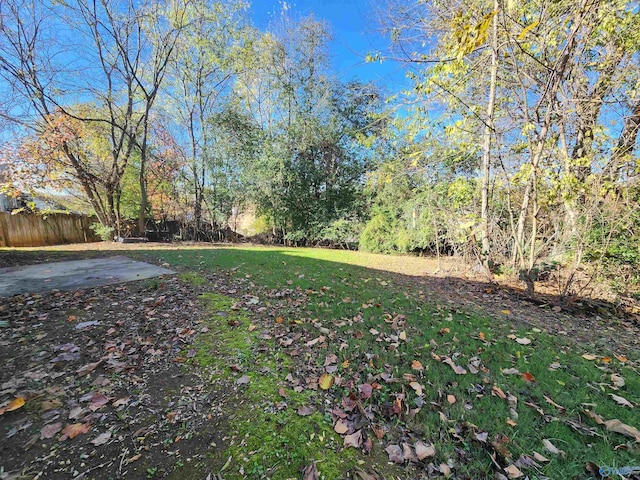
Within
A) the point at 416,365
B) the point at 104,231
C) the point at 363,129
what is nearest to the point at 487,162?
the point at 363,129

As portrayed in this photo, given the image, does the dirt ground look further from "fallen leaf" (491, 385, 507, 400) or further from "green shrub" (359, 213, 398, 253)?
"green shrub" (359, 213, 398, 253)

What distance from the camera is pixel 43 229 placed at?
9445 mm

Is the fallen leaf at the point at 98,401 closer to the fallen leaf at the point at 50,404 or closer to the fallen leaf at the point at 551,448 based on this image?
the fallen leaf at the point at 50,404

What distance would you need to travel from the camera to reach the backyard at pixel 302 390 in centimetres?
138

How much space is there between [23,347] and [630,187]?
7.81 metres

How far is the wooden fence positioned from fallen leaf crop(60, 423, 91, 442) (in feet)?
35.8

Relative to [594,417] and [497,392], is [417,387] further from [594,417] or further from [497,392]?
[594,417]

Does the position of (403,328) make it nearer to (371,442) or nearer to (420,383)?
(420,383)

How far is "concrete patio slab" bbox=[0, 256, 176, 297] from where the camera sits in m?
3.54

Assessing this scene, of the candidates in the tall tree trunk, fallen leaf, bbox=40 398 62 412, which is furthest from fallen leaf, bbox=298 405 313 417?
the tall tree trunk

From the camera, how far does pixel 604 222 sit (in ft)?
14.6

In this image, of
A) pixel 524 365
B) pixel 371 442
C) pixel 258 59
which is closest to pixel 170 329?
pixel 371 442

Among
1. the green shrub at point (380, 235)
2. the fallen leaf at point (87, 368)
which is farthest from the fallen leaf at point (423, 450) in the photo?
the green shrub at point (380, 235)

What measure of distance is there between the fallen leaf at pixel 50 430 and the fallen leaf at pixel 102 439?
23 centimetres
